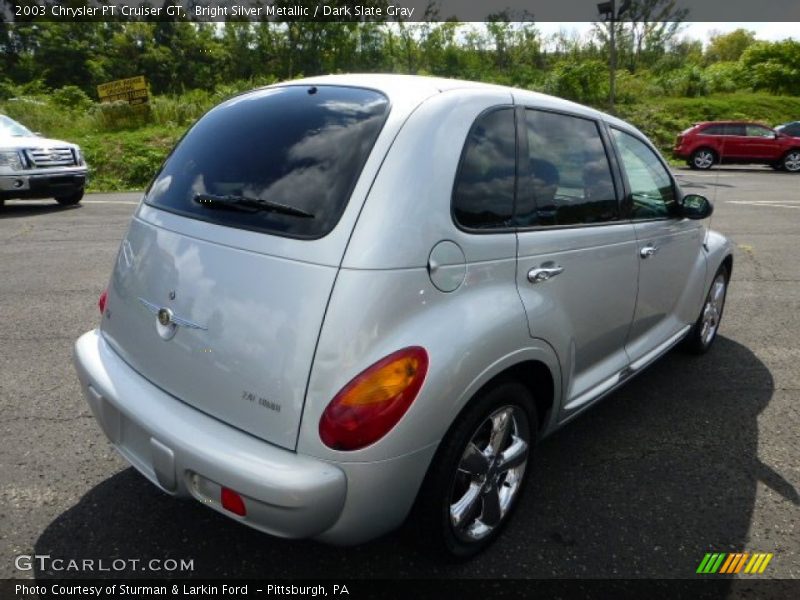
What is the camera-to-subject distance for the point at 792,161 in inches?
766

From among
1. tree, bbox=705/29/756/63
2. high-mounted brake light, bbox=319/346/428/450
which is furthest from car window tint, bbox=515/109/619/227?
tree, bbox=705/29/756/63

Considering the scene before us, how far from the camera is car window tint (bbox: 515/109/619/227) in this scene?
2.29 meters

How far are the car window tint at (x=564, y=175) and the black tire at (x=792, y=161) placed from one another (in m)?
21.1

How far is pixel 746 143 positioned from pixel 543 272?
21390 mm

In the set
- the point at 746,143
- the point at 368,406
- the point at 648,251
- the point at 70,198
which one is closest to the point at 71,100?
the point at 70,198

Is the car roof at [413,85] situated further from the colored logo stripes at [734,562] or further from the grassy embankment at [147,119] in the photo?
the grassy embankment at [147,119]

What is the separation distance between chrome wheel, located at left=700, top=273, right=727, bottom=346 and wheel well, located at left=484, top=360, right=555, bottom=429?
7.31 ft

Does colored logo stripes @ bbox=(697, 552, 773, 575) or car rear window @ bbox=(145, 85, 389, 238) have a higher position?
car rear window @ bbox=(145, 85, 389, 238)

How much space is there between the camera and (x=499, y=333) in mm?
1921

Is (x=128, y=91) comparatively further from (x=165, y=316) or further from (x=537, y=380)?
(x=537, y=380)

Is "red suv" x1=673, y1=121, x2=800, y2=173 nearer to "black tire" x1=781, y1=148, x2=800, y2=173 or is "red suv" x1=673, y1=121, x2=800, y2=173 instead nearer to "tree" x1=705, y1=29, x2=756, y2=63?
"black tire" x1=781, y1=148, x2=800, y2=173

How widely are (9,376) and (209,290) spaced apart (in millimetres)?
2603

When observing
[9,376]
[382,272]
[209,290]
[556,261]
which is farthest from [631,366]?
[9,376]

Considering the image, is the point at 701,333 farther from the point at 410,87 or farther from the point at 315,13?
the point at 315,13
